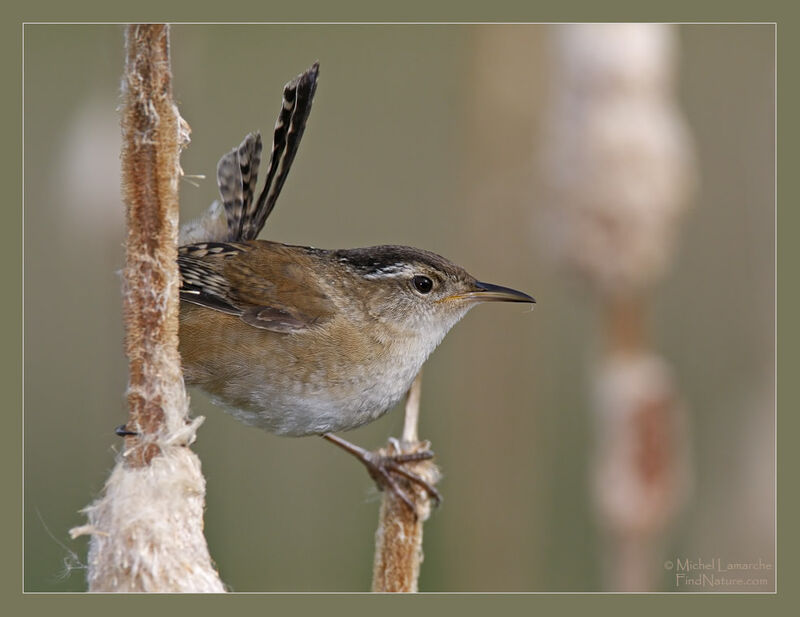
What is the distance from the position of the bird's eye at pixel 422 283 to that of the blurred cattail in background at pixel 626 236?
75cm

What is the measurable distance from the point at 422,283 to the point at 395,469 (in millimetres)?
618

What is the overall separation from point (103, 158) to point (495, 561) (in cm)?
214

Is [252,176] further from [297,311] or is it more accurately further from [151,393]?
[151,393]

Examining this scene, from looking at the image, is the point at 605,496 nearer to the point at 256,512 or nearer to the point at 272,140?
the point at 256,512

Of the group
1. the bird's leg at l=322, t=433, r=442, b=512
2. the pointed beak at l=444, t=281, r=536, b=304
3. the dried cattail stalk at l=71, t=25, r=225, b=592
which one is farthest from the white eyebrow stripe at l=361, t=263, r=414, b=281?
the dried cattail stalk at l=71, t=25, r=225, b=592

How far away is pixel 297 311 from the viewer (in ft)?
9.00

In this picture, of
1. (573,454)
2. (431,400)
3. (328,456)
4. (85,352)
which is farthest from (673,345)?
(85,352)

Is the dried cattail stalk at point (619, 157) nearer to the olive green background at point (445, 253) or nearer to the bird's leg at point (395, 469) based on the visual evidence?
the olive green background at point (445, 253)

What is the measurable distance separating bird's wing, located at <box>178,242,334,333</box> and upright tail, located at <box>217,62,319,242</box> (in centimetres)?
15

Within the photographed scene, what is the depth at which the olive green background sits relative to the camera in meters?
2.94

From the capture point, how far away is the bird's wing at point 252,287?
2.67 metres

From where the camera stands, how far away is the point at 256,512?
3.65m

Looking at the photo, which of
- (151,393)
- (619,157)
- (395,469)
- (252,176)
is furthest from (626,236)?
(151,393)

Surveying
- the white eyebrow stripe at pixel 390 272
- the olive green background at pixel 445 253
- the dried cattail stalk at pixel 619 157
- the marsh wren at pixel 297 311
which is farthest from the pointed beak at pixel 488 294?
the dried cattail stalk at pixel 619 157
